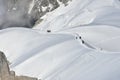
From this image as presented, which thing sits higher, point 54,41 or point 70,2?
point 54,41

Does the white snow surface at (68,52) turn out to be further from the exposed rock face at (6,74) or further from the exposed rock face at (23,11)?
the exposed rock face at (23,11)

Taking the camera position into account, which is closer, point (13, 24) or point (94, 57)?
point (94, 57)

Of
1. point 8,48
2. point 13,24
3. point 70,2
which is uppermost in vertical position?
point 8,48

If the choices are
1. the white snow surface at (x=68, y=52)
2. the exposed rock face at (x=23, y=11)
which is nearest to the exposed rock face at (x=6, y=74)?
the white snow surface at (x=68, y=52)

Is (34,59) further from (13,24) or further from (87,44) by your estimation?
(13,24)

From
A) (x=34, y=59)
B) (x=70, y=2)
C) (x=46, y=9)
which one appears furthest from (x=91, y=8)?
(x=34, y=59)
